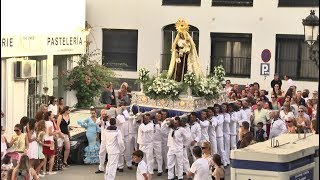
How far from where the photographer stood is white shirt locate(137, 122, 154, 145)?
2164cm

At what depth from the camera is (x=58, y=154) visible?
2236 centimetres

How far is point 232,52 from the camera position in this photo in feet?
121

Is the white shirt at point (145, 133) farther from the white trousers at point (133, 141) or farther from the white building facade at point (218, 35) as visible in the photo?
the white building facade at point (218, 35)

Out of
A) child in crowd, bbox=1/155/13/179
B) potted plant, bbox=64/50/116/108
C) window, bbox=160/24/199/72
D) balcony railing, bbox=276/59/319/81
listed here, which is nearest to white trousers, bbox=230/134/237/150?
child in crowd, bbox=1/155/13/179

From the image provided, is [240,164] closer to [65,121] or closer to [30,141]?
[30,141]

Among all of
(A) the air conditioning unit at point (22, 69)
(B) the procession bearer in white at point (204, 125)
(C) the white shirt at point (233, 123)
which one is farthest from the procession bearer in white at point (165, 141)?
(A) the air conditioning unit at point (22, 69)

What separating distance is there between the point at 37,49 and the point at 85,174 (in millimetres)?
7212

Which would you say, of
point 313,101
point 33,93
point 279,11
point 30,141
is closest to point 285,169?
point 30,141

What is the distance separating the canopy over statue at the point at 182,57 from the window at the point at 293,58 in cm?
1224

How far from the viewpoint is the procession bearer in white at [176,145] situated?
21.2m

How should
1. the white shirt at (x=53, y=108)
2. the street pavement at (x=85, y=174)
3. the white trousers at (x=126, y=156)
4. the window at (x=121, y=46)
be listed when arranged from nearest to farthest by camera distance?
the street pavement at (x=85, y=174) → the white trousers at (x=126, y=156) → the white shirt at (x=53, y=108) → the window at (x=121, y=46)

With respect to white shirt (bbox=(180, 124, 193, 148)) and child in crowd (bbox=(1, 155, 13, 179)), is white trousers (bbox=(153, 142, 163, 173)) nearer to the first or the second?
white shirt (bbox=(180, 124, 193, 148))

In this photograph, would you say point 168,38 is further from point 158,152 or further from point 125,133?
point 158,152

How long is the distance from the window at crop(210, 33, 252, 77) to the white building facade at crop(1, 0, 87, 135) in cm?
667
